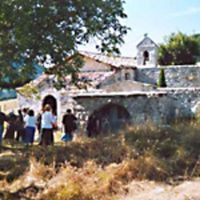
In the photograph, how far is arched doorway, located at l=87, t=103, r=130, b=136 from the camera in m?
17.8

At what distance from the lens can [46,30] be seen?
44.7 feet

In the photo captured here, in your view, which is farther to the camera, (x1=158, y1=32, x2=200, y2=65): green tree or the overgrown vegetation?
(x1=158, y1=32, x2=200, y2=65): green tree

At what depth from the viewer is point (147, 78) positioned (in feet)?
112

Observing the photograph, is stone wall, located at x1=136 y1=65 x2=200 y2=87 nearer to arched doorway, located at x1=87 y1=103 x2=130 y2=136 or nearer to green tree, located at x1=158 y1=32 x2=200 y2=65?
green tree, located at x1=158 y1=32 x2=200 y2=65

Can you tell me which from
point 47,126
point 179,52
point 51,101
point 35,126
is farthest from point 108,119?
point 179,52

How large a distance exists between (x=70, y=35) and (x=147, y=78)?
20459 mm

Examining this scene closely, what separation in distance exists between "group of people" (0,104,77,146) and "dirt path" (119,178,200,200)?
5.74 metres

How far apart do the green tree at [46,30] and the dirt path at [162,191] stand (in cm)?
516

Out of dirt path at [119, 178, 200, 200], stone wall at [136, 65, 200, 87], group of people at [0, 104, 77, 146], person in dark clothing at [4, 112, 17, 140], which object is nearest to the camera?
dirt path at [119, 178, 200, 200]

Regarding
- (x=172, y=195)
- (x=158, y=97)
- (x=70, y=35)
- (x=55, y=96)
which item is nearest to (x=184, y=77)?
(x=55, y=96)

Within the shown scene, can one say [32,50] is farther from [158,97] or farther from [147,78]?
[147,78]

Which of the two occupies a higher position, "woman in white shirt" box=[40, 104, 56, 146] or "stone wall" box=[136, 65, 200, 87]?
"stone wall" box=[136, 65, 200, 87]

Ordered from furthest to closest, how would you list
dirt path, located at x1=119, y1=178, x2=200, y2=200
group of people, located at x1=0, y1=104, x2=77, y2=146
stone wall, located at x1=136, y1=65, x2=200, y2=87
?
stone wall, located at x1=136, y1=65, x2=200, y2=87 < group of people, located at x1=0, y1=104, x2=77, y2=146 < dirt path, located at x1=119, y1=178, x2=200, y2=200

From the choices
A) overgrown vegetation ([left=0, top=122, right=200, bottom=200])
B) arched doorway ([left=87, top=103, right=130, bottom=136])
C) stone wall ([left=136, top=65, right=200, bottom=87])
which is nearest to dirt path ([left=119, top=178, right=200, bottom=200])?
overgrown vegetation ([left=0, top=122, right=200, bottom=200])
